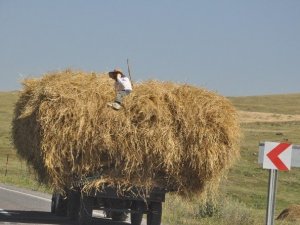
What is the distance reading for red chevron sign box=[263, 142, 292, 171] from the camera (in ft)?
42.1

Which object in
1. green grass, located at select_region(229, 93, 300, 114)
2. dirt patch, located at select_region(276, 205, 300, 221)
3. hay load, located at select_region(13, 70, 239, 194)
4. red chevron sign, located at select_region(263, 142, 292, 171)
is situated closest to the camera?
red chevron sign, located at select_region(263, 142, 292, 171)

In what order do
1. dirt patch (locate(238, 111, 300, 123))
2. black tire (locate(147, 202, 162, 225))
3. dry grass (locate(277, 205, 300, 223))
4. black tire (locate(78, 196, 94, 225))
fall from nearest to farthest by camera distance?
1. black tire (locate(78, 196, 94, 225))
2. black tire (locate(147, 202, 162, 225))
3. dry grass (locate(277, 205, 300, 223))
4. dirt patch (locate(238, 111, 300, 123))

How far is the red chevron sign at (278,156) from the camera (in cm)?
1283

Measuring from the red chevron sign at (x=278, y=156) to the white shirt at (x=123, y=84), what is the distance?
274cm

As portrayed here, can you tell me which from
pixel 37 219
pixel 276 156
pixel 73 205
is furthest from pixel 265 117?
pixel 276 156

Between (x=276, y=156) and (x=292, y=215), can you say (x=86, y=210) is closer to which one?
(x=276, y=156)

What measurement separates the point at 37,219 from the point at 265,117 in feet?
234

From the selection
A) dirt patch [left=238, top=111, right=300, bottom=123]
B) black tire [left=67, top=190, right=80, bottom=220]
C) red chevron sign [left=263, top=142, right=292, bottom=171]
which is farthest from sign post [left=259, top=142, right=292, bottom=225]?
dirt patch [left=238, top=111, right=300, bottom=123]

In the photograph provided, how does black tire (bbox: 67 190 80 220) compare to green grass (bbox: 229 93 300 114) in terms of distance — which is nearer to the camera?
black tire (bbox: 67 190 80 220)

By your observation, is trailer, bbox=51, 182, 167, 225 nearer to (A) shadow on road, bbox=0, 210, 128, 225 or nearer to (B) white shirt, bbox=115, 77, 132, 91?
(A) shadow on road, bbox=0, 210, 128, 225

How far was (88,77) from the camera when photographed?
14.6 m

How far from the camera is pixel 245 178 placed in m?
42.6

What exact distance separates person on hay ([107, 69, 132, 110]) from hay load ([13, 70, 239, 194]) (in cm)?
11

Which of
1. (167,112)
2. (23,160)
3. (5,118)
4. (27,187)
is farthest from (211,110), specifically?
(5,118)
